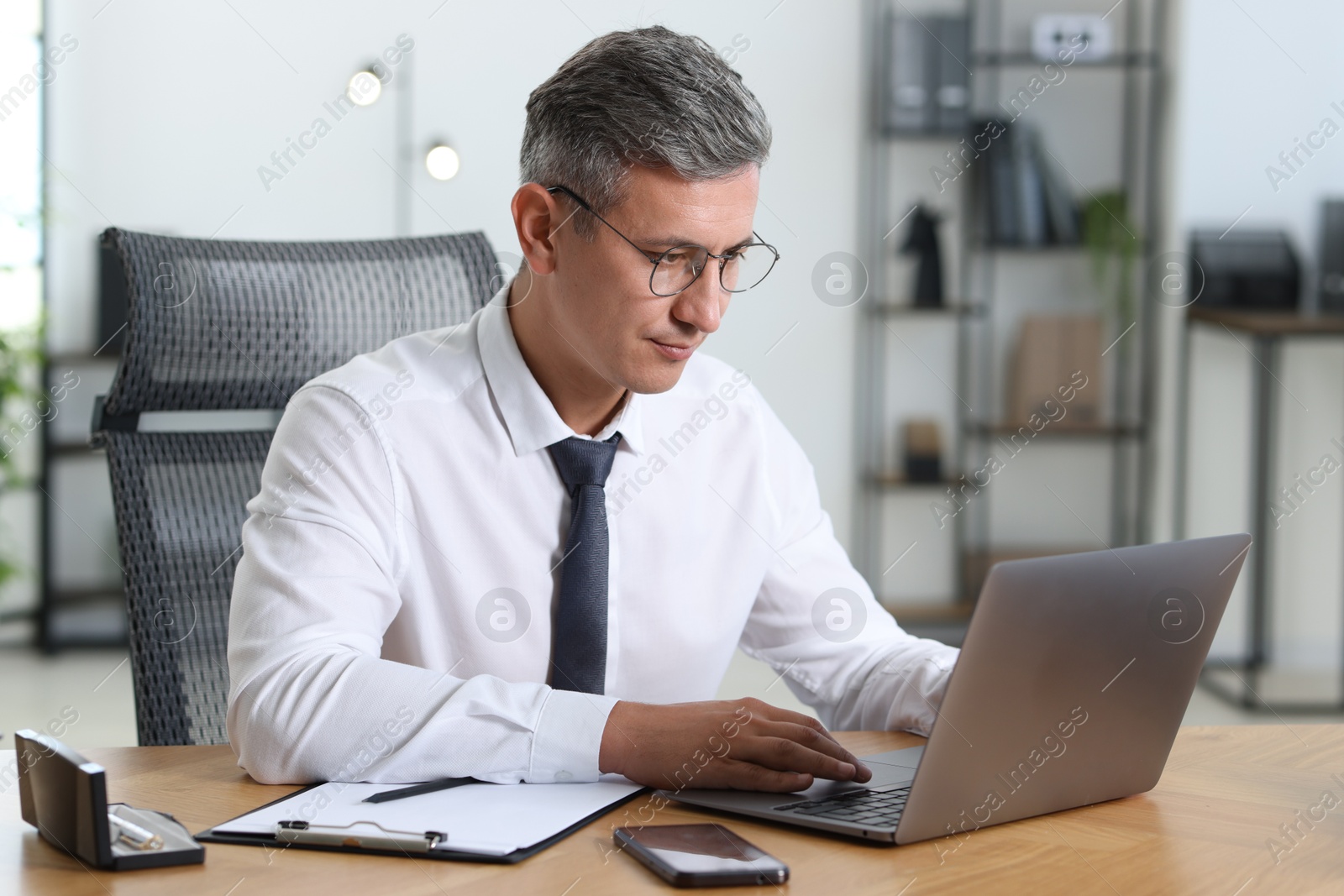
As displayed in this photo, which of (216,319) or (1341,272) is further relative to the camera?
(1341,272)

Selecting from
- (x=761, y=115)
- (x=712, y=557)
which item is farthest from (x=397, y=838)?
(x=761, y=115)

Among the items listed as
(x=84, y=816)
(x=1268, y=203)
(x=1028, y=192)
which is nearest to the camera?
(x=84, y=816)

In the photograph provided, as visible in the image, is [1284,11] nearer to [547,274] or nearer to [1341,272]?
[1341,272]

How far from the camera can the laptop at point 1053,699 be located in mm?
779

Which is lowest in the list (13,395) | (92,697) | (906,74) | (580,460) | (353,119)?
(92,697)

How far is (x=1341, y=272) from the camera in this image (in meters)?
3.47

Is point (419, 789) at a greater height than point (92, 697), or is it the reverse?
point (419, 789)

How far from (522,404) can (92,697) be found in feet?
8.38

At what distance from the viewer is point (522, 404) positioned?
1.26 metres

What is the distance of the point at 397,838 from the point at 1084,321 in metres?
3.43

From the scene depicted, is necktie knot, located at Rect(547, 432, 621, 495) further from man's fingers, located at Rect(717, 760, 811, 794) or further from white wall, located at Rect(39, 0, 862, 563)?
white wall, located at Rect(39, 0, 862, 563)

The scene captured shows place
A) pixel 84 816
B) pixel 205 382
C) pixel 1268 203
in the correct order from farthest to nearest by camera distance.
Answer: pixel 1268 203
pixel 205 382
pixel 84 816

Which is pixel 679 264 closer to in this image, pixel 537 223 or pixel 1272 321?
pixel 537 223

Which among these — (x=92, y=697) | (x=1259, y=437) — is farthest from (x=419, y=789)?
(x=1259, y=437)
